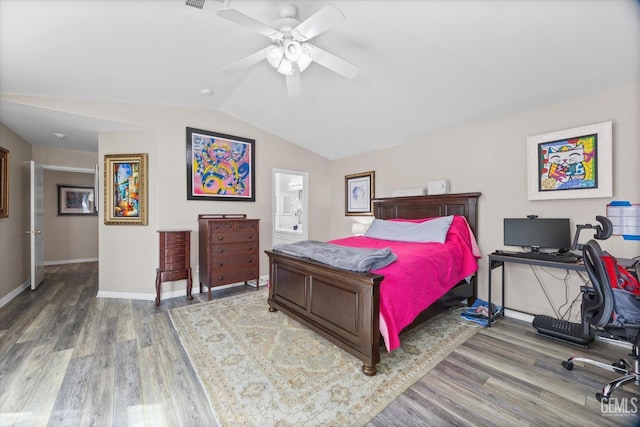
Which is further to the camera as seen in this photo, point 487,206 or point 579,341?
point 487,206

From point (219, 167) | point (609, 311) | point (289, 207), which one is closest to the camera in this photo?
point (609, 311)

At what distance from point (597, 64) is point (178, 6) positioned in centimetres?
352

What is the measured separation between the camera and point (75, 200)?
6.17 meters

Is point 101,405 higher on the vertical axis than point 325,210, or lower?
lower

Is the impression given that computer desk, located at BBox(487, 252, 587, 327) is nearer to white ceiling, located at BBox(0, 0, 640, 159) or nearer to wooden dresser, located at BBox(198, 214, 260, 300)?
white ceiling, located at BBox(0, 0, 640, 159)

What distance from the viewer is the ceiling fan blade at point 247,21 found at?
1.69m

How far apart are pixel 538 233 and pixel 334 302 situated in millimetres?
2367

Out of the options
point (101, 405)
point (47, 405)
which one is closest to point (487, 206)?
point (101, 405)

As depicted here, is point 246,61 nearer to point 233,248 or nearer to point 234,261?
point 233,248

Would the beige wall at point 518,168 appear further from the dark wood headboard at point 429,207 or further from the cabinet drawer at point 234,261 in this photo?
the cabinet drawer at point 234,261

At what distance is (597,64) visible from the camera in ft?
7.48

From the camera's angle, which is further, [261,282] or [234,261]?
[261,282]

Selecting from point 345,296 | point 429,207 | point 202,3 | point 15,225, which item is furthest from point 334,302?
point 15,225

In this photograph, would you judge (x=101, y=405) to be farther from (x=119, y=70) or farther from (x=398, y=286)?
(x=119, y=70)
